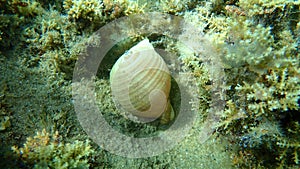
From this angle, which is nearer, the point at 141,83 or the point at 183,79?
the point at 141,83

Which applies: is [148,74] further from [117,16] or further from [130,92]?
[117,16]

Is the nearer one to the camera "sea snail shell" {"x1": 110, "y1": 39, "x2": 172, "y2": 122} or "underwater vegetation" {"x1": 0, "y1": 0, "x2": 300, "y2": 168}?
"underwater vegetation" {"x1": 0, "y1": 0, "x2": 300, "y2": 168}

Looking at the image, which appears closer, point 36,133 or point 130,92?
point 36,133

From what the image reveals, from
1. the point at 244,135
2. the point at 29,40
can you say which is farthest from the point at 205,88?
the point at 29,40

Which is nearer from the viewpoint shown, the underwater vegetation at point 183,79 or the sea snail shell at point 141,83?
the underwater vegetation at point 183,79
